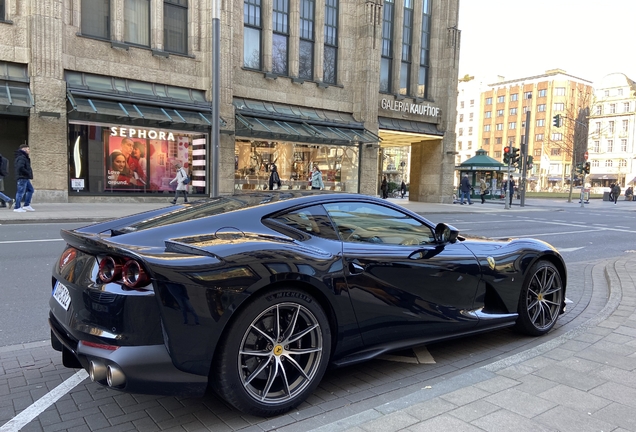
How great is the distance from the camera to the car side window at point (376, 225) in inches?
136

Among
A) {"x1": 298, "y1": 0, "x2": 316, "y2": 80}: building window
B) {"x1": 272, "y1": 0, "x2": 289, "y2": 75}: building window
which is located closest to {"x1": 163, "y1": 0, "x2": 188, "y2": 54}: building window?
{"x1": 272, "y1": 0, "x2": 289, "y2": 75}: building window

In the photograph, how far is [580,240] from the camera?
512 inches

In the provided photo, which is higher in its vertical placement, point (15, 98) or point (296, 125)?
point (296, 125)

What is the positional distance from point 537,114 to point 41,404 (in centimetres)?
10752

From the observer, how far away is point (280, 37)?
76.7 ft

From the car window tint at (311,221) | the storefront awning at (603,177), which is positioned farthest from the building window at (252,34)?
the storefront awning at (603,177)

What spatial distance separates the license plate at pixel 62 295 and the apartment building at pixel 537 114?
9714 cm

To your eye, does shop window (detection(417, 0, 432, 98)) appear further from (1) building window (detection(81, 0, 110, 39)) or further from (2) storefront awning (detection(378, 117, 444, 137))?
(1) building window (detection(81, 0, 110, 39))

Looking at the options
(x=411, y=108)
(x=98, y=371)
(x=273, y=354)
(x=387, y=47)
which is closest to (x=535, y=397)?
(x=273, y=354)

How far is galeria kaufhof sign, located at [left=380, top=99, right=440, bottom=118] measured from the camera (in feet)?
88.6

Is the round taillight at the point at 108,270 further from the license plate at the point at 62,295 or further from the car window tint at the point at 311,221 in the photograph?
the car window tint at the point at 311,221

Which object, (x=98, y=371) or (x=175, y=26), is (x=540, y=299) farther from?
(x=175, y=26)

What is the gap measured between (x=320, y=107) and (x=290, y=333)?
2280cm

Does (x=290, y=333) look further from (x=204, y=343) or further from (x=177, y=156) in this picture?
(x=177, y=156)
